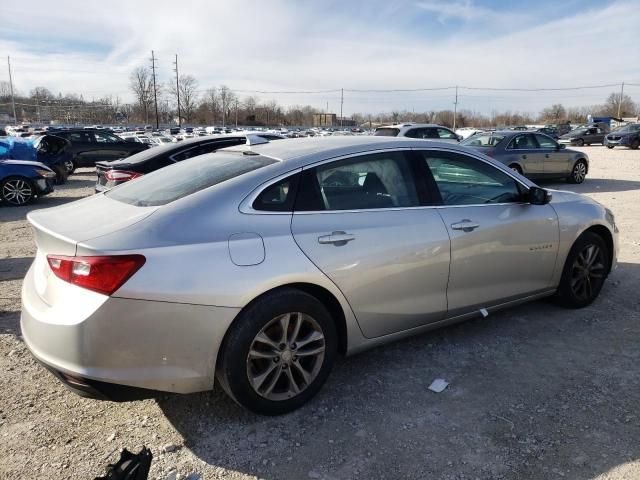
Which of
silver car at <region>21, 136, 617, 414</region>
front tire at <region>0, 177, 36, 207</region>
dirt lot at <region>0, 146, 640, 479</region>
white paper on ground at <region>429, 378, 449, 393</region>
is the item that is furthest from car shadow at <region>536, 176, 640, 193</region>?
front tire at <region>0, 177, 36, 207</region>

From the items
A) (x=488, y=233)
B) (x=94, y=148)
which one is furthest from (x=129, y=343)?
(x=94, y=148)

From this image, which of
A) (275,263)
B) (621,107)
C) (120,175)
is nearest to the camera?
(275,263)

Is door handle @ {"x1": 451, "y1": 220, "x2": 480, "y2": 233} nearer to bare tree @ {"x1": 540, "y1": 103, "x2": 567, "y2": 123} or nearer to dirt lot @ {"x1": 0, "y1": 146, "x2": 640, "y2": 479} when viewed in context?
dirt lot @ {"x1": 0, "y1": 146, "x2": 640, "y2": 479}

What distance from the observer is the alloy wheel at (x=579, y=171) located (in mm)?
14930

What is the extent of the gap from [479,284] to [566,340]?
3.07 ft

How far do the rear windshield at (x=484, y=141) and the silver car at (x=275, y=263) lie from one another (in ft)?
33.0

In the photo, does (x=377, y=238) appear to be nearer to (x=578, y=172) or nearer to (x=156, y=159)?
(x=156, y=159)

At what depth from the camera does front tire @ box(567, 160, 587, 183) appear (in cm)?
1491

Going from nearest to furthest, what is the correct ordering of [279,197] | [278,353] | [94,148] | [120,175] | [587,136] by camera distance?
[278,353]
[279,197]
[120,175]
[94,148]
[587,136]

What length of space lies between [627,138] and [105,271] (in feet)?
121

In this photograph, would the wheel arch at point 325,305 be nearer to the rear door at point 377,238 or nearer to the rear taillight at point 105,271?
the rear door at point 377,238

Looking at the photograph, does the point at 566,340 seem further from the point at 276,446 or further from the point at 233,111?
the point at 233,111

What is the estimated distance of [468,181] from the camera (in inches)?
158

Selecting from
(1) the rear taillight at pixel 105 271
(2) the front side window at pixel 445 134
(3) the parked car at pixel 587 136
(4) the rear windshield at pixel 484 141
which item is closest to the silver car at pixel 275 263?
(1) the rear taillight at pixel 105 271
